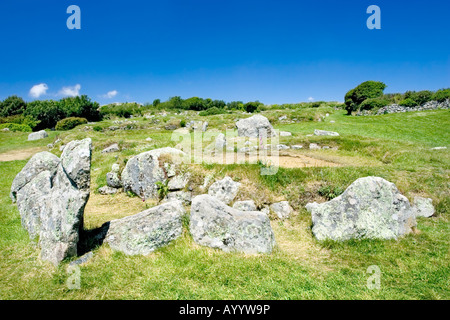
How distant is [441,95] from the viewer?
31.1 m

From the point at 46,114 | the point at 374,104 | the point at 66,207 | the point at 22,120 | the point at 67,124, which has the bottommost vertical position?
the point at 66,207

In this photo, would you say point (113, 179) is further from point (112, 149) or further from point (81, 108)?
point (81, 108)

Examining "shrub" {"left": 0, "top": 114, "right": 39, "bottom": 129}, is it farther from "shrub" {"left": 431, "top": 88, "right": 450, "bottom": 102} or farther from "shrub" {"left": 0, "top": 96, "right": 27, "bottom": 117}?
"shrub" {"left": 431, "top": 88, "right": 450, "bottom": 102}

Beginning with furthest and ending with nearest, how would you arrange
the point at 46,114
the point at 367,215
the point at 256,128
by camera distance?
1. the point at 46,114
2. the point at 256,128
3. the point at 367,215

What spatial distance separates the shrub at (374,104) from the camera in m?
37.7

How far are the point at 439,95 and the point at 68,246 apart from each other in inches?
1643

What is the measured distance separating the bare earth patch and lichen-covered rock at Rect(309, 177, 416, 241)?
1078 inches

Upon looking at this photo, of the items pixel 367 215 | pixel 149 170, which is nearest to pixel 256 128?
pixel 149 170

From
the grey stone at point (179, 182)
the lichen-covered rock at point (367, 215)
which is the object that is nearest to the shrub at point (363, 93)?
the lichen-covered rock at point (367, 215)

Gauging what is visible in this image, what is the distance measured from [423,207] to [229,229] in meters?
7.43

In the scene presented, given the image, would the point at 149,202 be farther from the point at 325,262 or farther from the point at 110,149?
the point at 110,149

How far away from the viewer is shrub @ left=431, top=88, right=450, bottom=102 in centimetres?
3068

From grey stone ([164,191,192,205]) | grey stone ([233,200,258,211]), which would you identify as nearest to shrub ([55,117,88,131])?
grey stone ([164,191,192,205])

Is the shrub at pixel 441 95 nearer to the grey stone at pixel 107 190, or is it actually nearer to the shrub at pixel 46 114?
the grey stone at pixel 107 190
